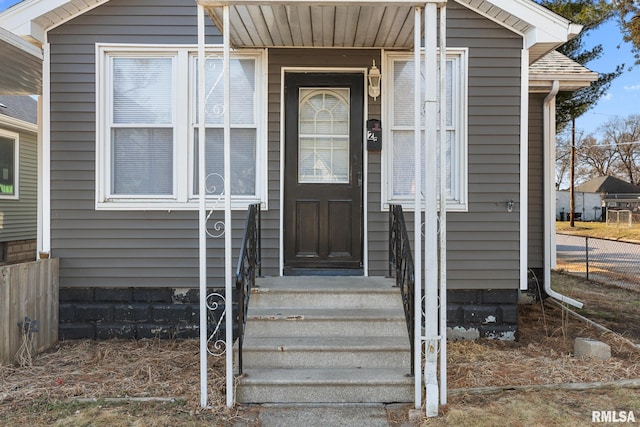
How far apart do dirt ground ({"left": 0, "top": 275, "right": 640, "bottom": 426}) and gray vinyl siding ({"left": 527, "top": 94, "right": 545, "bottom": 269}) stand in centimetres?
169

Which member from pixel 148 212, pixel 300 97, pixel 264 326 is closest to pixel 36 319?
pixel 148 212

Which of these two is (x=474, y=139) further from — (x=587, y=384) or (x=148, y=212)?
(x=148, y=212)

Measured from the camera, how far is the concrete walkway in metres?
3.18

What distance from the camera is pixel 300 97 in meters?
5.12

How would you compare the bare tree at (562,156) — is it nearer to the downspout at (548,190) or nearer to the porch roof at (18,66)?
the downspout at (548,190)

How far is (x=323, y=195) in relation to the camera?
16.7 ft

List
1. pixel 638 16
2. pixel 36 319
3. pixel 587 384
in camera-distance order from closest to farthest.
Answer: pixel 587 384
pixel 36 319
pixel 638 16

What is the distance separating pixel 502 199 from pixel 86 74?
4.45m

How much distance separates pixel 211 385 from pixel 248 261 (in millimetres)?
1082

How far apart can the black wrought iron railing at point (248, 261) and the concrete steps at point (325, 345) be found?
11cm

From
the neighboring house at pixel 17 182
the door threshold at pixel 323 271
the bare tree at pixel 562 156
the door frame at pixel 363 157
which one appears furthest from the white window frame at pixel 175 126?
the bare tree at pixel 562 156

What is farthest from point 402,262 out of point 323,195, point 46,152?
point 46,152

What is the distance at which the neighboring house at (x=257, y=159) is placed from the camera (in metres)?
4.93

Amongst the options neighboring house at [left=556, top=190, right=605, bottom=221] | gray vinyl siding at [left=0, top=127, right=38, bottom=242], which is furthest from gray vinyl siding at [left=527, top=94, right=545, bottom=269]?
neighboring house at [left=556, top=190, right=605, bottom=221]
